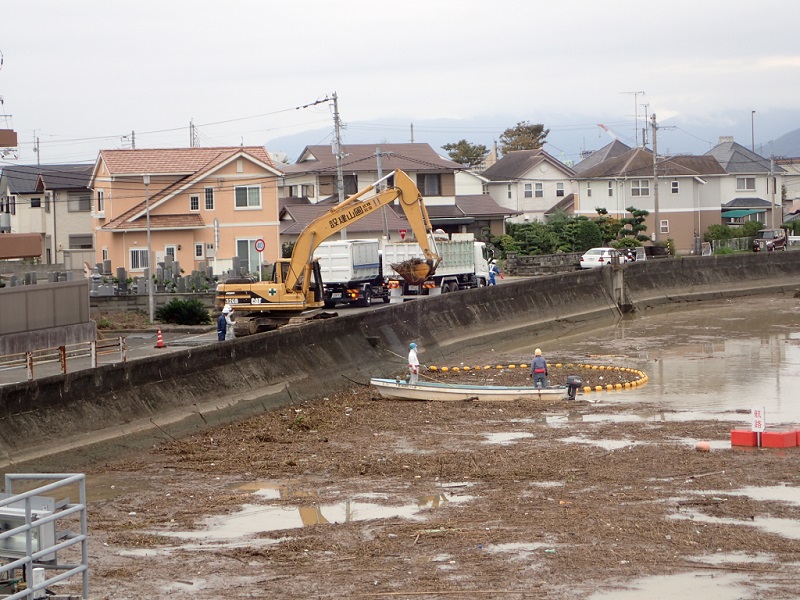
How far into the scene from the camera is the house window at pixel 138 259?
60125 millimetres

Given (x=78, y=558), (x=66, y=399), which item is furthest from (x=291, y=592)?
(x=66, y=399)

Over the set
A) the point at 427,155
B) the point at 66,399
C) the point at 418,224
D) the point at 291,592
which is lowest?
the point at 291,592

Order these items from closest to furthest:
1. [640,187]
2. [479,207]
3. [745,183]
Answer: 1. [479,207]
2. [640,187]
3. [745,183]

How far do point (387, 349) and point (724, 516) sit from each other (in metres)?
18.1

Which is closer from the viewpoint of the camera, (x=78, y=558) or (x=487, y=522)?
(x=78, y=558)

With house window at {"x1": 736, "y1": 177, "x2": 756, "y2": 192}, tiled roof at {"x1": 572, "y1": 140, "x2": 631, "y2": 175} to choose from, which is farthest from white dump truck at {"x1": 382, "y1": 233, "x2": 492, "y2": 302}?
tiled roof at {"x1": 572, "y1": 140, "x2": 631, "y2": 175}

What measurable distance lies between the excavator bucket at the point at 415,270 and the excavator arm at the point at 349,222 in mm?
333

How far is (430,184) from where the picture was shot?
79875mm

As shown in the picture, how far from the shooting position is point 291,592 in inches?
495

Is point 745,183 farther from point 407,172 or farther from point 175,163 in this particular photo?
point 175,163

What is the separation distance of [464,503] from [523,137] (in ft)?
436

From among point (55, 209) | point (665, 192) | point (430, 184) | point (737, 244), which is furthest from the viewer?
point (665, 192)

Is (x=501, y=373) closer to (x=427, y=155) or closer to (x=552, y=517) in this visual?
(x=552, y=517)

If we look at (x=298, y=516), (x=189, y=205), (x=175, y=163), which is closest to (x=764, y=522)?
(x=298, y=516)
